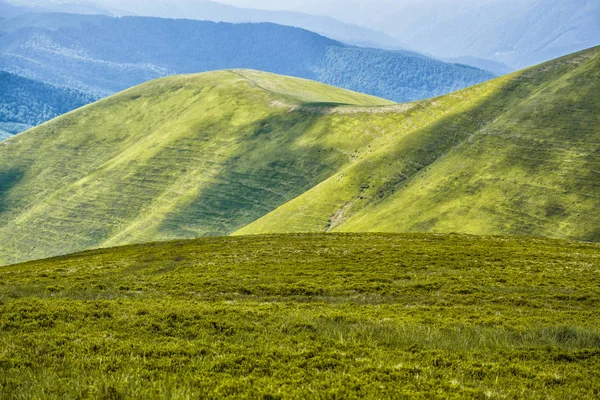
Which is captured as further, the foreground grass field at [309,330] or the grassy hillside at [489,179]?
the grassy hillside at [489,179]

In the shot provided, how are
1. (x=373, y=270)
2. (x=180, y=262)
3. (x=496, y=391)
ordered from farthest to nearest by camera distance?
(x=180, y=262) < (x=373, y=270) < (x=496, y=391)

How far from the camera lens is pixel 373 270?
49.7m

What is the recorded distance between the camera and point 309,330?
1024 inches

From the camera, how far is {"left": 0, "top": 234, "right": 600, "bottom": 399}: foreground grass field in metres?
18.0

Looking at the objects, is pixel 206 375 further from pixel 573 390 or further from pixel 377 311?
pixel 377 311

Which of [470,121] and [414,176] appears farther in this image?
[470,121]

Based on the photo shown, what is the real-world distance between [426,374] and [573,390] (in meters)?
5.38

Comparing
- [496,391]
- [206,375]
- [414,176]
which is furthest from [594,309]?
[414,176]

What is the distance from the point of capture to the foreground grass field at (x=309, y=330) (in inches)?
708

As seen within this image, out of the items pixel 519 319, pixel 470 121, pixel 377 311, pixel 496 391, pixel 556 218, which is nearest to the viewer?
pixel 496 391

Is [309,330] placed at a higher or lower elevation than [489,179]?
higher

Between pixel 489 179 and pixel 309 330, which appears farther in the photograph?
pixel 489 179

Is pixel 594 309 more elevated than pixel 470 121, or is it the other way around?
pixel 470 121

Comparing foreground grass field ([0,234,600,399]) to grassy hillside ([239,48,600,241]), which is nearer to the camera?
foreground grass field ([0,234,600,399])
